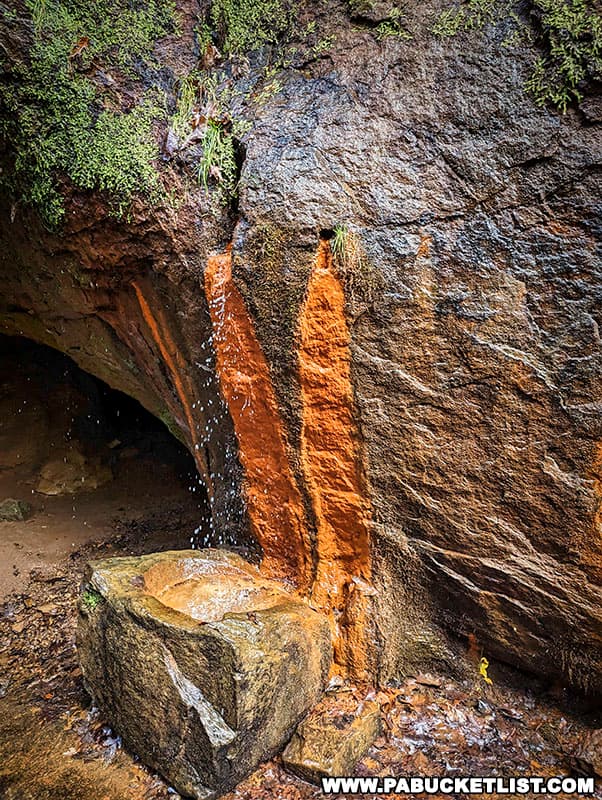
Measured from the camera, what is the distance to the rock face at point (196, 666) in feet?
8.60

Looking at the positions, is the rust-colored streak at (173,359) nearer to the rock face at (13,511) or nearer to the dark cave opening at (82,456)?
the dark cave opening at (82,456)

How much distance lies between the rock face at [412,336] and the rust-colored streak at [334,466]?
1 centimetres

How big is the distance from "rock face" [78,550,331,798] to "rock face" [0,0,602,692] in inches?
17.2

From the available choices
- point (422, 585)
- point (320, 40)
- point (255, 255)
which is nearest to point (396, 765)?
point (422, 585)

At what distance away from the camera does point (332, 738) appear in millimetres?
2887

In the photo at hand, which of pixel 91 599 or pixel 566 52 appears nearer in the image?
pixel 566 52

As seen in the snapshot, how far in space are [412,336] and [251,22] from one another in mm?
2431

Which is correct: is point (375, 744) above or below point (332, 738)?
below

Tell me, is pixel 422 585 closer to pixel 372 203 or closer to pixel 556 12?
pixel 372 203

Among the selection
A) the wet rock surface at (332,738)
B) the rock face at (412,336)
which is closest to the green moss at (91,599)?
the rock face at (412,336)

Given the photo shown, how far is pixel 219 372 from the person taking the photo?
348 cm

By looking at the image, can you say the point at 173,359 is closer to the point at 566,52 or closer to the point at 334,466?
the point at 334,466

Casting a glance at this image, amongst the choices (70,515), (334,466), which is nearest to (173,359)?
(334,466)

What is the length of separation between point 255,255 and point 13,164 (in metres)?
2.01
